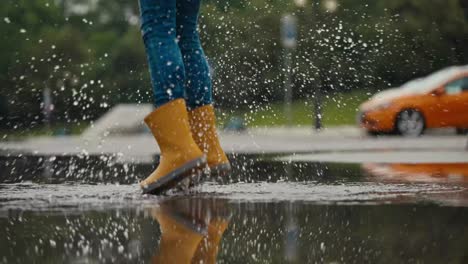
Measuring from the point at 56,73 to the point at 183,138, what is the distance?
44129 mm

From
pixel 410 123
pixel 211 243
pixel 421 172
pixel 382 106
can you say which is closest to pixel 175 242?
pixel 211 243

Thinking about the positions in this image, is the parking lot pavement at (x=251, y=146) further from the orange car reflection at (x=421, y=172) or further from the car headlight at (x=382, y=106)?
the orange car reflection at (x=421, y=172)

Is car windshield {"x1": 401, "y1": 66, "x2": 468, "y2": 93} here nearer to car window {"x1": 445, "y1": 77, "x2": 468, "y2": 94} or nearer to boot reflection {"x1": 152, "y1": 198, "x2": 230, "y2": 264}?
car window {"x1": 445, "y1": 77, "x2": 468, "y2": 94}

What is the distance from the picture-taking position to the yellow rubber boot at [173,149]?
5461 mm

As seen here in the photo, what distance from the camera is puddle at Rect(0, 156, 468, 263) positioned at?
382 cm

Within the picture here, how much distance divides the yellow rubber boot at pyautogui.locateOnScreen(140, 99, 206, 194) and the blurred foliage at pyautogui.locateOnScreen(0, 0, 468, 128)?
3.31 meters

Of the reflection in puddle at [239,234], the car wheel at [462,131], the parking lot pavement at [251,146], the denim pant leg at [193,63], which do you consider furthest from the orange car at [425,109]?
the reflection in puddle at [239,234]

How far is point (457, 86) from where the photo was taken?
22266 millimetres

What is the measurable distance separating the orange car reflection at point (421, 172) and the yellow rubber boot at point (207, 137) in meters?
1.24

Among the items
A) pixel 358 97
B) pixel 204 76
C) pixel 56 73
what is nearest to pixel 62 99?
pixel 56 73

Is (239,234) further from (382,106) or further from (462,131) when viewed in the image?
(462,131)

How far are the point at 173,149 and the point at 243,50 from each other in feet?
35.4

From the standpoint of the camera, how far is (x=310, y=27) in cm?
2842

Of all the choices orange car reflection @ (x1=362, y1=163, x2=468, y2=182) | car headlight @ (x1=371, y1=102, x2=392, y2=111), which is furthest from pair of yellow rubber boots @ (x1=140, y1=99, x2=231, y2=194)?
car headlight @ (x1=371, y1=102, x2=392, y2=111)
